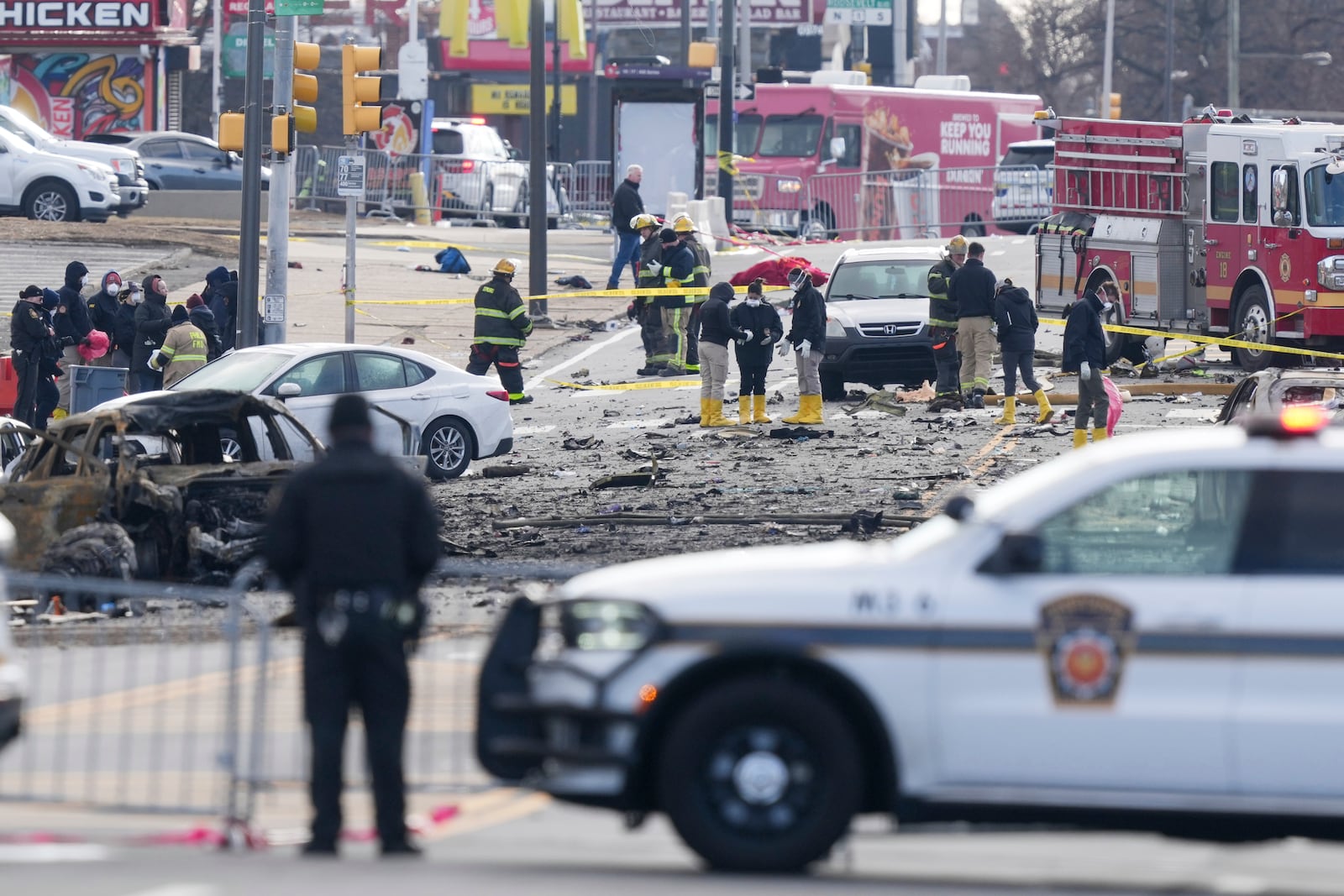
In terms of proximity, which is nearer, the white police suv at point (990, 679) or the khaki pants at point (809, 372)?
the white police suv at point (990, 679)

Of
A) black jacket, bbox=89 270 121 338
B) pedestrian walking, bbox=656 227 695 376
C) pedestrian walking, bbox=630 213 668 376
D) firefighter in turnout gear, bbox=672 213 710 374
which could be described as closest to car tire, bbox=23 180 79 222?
black jacket, bbox=89 270 121 338

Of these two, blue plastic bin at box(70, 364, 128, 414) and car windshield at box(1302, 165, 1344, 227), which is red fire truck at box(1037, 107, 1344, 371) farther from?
blue plastic bin at box(70, 364, 128, 414)

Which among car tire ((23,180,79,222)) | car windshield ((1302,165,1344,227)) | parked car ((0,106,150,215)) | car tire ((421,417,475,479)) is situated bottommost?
car tire ((421,417,475,479))

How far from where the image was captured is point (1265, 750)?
6750mm

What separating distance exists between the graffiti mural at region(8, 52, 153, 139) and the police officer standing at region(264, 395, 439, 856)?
4350 cm

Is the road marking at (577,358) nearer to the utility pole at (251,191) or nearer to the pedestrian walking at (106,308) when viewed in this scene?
the pedestrian walking at (106,308)

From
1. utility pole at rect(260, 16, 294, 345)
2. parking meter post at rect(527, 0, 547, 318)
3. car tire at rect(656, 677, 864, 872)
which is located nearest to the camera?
car tire at rect(656, 677, 864, 872)

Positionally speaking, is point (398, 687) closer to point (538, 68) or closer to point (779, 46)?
point (538, 68)

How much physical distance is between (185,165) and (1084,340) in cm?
2683

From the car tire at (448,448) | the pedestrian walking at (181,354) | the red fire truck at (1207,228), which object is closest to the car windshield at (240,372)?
the car tire at (448,448)

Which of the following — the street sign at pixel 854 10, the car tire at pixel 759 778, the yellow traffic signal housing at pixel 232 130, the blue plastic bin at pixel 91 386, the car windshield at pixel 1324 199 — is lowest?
the car tire at pixel 759 778

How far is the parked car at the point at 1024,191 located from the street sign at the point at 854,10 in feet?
75.9

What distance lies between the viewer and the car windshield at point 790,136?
1789 inches

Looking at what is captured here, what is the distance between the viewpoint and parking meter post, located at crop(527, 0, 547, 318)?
96.0ft
